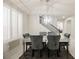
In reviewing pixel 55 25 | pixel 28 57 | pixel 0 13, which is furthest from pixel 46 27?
pixel 0 13

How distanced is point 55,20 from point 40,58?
4.96 metres

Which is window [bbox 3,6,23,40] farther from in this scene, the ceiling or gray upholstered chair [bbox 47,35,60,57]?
gray upholstered chair [bbox 47,35,60,57]

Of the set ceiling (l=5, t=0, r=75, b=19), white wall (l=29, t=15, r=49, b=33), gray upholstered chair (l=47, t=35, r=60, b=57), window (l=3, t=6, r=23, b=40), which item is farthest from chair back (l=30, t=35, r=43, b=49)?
white wall (l=29, t=15, r=49, b=33)

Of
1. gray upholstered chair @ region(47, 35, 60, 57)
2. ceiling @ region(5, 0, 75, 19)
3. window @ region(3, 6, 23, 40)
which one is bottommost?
gray upholstered chair @ region(47, 35, 60, 57)

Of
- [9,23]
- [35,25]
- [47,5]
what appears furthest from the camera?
[35,25]

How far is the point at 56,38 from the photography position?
4.74 metres

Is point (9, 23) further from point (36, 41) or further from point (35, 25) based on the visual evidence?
point (35, 25)

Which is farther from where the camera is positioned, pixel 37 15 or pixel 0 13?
pixel 37 15

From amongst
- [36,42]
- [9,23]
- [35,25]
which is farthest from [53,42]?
[35,25]

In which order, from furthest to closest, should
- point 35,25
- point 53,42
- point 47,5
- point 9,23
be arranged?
point 35,25 < point 47,5 < point 53,42 < point 9,23

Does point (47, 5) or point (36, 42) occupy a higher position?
point (47, 5)

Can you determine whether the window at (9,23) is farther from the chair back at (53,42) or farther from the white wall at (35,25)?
the white wall at (35,25)

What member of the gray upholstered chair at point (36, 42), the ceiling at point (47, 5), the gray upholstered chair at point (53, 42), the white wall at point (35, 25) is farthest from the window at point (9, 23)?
the white wall at point (35, 25)
